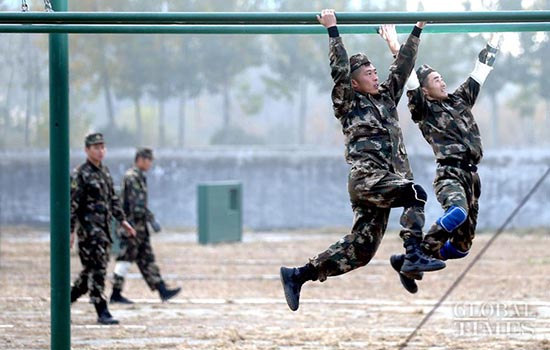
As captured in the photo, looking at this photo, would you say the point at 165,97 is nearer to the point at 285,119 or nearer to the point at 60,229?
the point at 285,119

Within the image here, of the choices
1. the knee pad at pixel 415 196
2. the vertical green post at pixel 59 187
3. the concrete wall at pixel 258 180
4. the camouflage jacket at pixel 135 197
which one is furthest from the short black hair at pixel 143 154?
the concrete wall at pixel 258 180

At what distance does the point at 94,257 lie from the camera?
12.6 m

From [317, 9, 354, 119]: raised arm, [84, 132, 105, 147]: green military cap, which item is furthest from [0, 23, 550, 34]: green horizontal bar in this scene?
[84, 132, 105, 147]: green military cap

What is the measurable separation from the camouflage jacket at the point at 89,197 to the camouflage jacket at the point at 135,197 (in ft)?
5.30

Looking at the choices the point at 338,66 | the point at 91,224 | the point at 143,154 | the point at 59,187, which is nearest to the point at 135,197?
the point at 143,154

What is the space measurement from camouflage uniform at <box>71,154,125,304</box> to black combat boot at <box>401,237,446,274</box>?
5614mm

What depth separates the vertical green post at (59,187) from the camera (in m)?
8.55

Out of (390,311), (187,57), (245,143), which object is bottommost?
(390,311)

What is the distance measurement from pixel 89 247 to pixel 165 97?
98.8ft

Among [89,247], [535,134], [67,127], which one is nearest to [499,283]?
[89,247]

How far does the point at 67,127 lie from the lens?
8.60 m

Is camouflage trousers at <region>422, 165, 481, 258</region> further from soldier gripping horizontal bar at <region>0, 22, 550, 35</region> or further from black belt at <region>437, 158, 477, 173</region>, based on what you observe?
soldier gripping horizontal bar at <region>0, 22, 550, 35</region>

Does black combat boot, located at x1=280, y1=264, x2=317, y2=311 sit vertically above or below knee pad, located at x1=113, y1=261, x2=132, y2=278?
below

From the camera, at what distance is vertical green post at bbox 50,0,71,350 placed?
8.55 m
